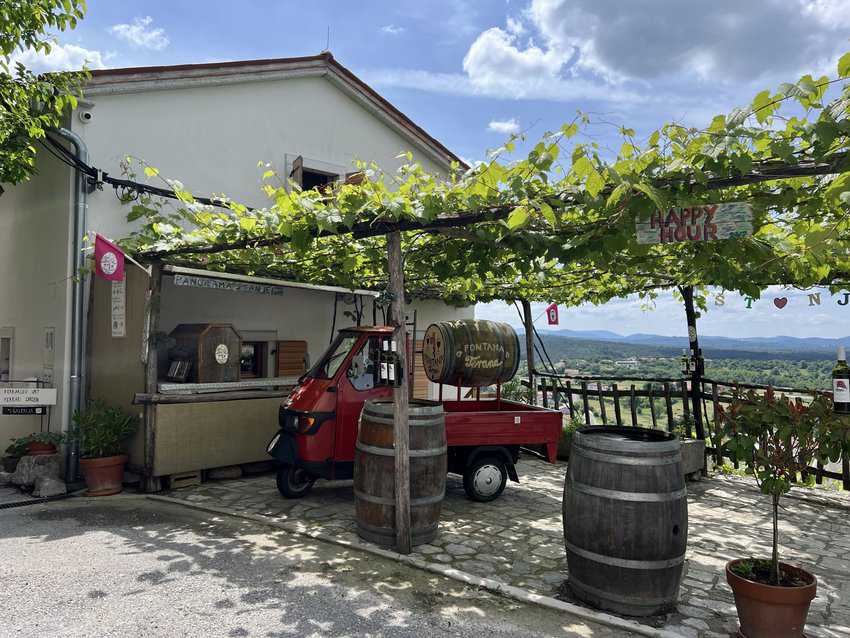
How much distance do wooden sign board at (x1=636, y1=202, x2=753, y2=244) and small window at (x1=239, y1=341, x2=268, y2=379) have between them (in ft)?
23.6

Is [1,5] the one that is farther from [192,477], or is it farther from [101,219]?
[192,477]

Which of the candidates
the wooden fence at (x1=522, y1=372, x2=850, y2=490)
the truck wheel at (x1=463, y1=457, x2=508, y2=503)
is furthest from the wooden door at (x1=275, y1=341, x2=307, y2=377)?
the wooden fence at (x1=522, y1=372, x2=850, y2=490)

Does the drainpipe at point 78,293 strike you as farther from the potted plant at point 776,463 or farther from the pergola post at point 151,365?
the potted plant at point 776,463

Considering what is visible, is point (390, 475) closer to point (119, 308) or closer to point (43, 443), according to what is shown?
point (119, 308)

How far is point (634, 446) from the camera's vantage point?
418 centimetres

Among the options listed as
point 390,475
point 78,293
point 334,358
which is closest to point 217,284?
point 334,358

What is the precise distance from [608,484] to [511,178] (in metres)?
2.41

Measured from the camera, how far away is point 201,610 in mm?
4090

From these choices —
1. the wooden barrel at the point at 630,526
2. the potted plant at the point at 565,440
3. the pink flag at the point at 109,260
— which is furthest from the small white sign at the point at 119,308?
the potted plant at the point at 565,440

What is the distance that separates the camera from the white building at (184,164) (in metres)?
8.26

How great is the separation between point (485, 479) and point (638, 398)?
4.28m

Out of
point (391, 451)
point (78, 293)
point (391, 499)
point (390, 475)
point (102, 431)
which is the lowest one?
point (391, 499)

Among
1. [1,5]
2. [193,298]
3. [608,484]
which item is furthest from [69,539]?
[1,5]

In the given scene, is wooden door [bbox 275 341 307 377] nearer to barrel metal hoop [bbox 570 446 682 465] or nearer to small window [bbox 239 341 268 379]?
small window [bbox 239 341 268 379]
